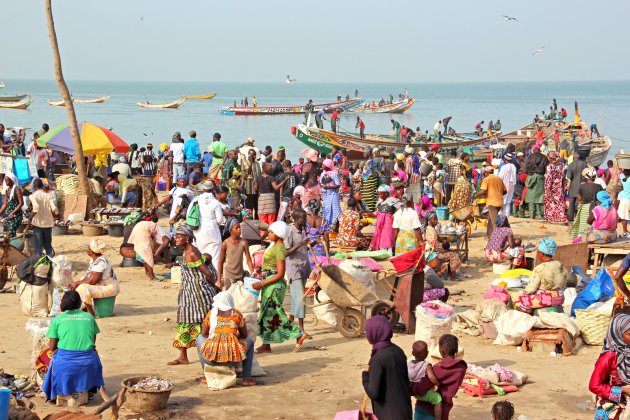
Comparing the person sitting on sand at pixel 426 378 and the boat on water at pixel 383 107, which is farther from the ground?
the person sitting on sand at pixel 426 378

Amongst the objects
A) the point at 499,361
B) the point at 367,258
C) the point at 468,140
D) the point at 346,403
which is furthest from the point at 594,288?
the point at 468,140

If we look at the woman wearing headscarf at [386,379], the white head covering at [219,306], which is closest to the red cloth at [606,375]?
the woman wearing headscarf at [386,379]

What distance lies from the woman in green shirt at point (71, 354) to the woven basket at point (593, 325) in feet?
17.3

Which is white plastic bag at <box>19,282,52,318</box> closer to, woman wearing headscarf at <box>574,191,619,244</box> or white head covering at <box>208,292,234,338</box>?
white head covering at <box>208,292,234,338</box>

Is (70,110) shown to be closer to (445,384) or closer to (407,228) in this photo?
(407,228)

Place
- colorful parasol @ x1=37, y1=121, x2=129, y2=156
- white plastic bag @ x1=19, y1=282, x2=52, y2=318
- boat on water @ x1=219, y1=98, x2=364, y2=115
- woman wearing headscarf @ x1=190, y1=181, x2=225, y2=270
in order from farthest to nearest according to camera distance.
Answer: boat on water @ x1=219, y1=98, x2=364, y2=115, colorful parasol @ x1=37, y1=121, x2=129, y2=156, woman wearing headscarf @ x1=190, y1=181, x2=225, y2=270, white plastic bag @ x1=19, y1=282, x2=52, y2=318

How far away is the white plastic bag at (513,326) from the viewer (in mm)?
9805

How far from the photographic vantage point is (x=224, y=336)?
7.95m

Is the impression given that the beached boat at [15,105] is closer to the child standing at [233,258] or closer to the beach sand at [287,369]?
the beach sand at [287,369]

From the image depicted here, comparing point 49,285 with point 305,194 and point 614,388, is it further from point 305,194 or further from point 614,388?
point 614,388

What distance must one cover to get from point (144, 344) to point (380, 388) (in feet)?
15.1

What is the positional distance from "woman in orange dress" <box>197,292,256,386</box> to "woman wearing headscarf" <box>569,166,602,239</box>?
830 cm

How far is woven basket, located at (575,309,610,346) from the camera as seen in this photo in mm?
9852

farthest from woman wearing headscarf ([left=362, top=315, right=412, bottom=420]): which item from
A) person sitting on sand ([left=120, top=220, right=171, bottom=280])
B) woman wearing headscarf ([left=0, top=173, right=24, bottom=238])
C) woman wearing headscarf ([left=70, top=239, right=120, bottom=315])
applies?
woman wearing headscarf ([left=0, top=173, right=24, bottom=238])
